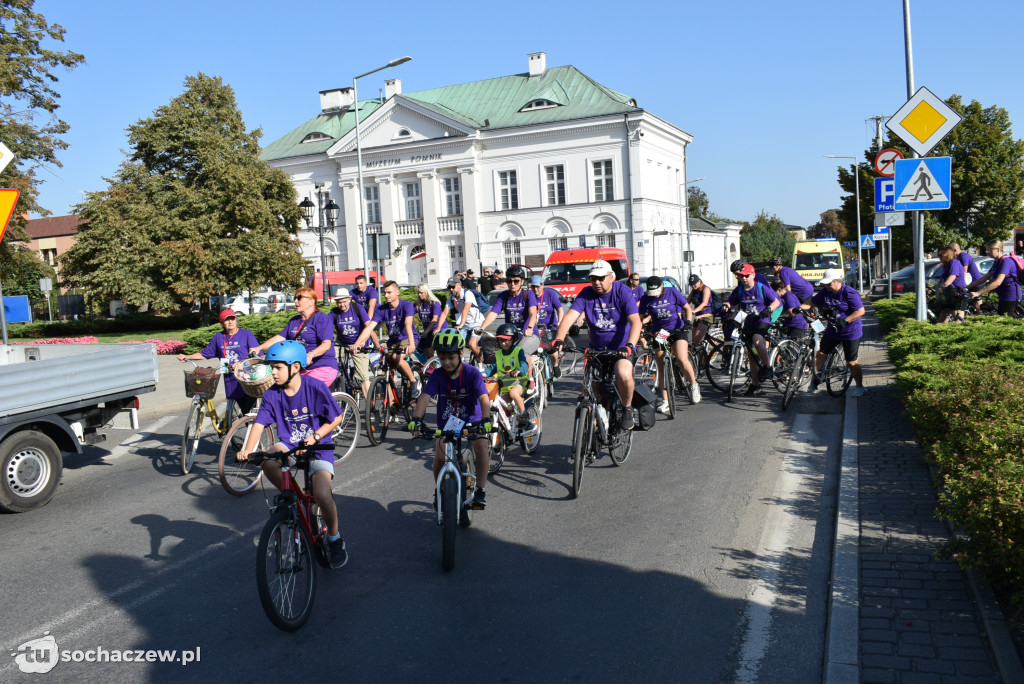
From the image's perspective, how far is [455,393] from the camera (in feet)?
20.2

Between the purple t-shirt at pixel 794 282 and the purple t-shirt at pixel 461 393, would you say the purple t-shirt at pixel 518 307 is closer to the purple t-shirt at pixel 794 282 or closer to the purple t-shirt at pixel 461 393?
the purple t-shirt at pixel 794 282

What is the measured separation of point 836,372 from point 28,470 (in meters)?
9.68

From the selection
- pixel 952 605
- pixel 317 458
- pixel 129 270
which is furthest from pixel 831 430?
pixel 129 270

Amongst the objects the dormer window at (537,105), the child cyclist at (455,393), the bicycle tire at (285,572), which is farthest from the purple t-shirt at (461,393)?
the dormer window at (537,105)

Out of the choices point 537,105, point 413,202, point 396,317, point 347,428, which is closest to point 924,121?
point 396,317

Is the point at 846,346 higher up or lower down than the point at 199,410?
higher up

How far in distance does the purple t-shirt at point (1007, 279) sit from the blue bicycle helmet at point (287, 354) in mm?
12309

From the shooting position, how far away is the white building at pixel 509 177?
52062 millimetres

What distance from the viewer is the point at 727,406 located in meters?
11.5

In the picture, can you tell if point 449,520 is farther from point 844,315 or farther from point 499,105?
point 499,105

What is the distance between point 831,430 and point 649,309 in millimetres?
2803

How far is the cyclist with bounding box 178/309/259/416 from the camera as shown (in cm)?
889

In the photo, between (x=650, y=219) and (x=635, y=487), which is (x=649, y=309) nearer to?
(x=635, y=487)

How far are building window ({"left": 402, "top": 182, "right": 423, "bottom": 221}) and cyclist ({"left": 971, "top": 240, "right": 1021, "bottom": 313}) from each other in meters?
A: 45.1
